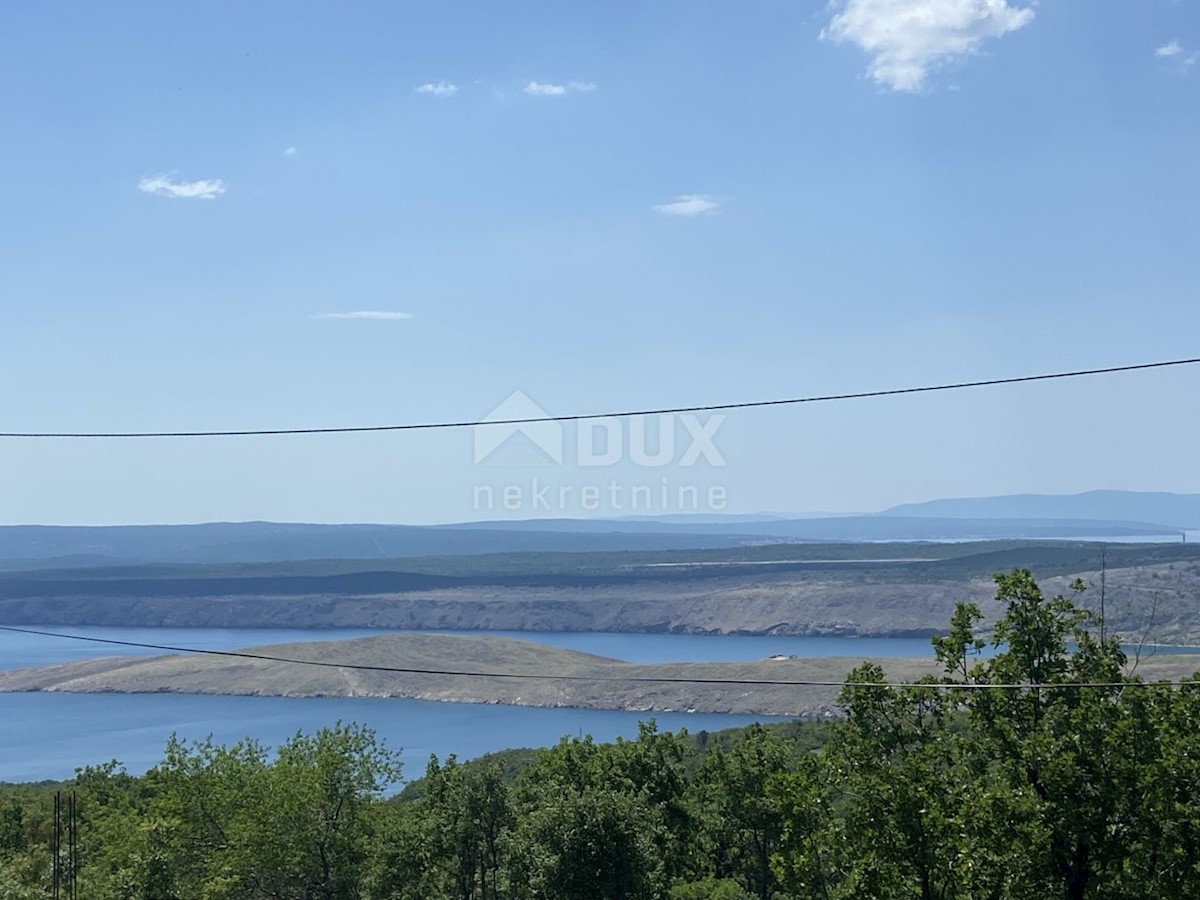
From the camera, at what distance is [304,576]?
152 meters

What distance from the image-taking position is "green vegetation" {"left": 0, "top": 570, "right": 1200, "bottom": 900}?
849 cm

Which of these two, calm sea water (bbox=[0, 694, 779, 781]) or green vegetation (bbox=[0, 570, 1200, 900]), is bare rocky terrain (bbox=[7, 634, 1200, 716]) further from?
green vegetation (bbox=[0, 570, 1200, 900])

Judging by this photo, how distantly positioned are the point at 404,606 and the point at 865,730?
4689 inches

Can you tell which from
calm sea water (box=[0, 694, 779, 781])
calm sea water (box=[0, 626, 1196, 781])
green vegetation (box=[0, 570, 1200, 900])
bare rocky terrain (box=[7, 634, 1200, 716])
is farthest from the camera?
bare rocky terrain (box=[7, 634, 1200, 716])

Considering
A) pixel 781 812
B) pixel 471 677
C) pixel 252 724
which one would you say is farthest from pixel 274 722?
pixel 781 812

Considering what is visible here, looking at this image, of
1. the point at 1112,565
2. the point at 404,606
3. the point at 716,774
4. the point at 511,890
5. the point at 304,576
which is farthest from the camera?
the point at 304,576

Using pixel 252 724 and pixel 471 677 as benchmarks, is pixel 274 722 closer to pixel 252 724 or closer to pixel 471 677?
pixel 252 724

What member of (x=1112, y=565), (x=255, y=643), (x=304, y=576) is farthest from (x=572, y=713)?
(x=304, y=576)

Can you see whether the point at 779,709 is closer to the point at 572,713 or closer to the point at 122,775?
the point at 572,713

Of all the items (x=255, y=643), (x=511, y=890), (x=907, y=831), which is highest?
(x=907, y=831)

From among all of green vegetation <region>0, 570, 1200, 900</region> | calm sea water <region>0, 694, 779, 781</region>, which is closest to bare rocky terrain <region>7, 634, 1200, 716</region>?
calm sea water <region>0, 694, 779, 781</region>

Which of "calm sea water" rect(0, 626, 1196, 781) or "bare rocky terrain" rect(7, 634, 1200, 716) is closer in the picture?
"calm sea water" rect(0, 626, 1196, 781)

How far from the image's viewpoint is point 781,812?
14758 mm

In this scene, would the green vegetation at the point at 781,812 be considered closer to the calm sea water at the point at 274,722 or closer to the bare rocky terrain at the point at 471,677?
the calm sea water at the point at 274,722
